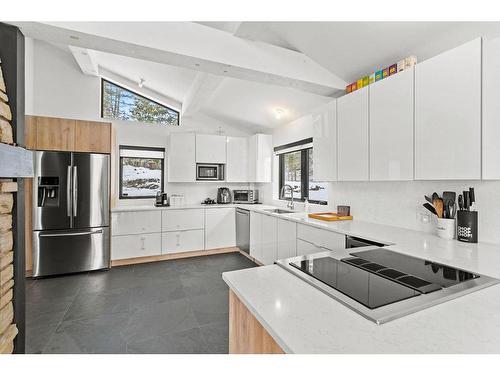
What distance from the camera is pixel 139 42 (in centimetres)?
204

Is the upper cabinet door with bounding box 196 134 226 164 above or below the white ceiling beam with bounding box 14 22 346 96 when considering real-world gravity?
below

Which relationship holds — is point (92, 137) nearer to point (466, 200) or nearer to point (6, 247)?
point (6, 247)

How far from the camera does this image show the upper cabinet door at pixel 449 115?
4.93 ft

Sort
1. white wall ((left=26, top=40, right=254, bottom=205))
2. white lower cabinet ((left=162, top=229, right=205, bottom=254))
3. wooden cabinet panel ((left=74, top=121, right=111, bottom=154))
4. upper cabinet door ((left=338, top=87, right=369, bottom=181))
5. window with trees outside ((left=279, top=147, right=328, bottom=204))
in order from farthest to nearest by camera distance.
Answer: white lower cabinet ((left=162, top=229, right=205, bottom=254))
white wall ((left=26, top=40, right=254, bottom=205))
window with trees outside ((left=279, top=147, right=328, bottom=204))
wooden cabinet panel ((left=74, top=121, right=111, bottom=154))
upper cabinet door ((left=338, top=87, right=369, bottom=181))

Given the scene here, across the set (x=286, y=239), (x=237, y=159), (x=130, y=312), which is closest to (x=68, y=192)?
(x=130, y=312)

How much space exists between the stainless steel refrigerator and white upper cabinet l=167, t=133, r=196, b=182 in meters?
1.06

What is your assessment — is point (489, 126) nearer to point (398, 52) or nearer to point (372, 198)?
point (398, 52)

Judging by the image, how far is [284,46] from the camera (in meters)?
2.61

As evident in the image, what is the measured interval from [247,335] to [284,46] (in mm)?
2677

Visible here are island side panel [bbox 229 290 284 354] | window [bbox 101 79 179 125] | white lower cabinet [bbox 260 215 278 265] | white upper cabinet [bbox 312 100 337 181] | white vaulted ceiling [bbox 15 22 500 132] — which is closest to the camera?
island side panel [bbox 229 290 284 354]

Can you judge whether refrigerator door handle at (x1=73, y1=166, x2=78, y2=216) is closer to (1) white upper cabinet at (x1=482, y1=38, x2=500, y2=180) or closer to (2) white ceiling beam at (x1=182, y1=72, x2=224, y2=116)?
(2) white ceiling beam at (x1=182, y1=72, x2=224, y2=116)

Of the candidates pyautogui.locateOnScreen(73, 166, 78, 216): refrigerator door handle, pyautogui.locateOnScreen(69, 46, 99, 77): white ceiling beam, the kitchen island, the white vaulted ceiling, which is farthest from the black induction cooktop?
pyautogui.locateOnScreen(69, 46, 99, 77): white ceiling beam

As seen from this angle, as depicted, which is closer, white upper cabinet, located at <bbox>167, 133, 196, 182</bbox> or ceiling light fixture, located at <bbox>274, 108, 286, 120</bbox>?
ceiling light fixture, located at <bbox>274, 108, 286, 120</bbox>

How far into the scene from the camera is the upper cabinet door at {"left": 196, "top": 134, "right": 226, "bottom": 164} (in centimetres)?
442
